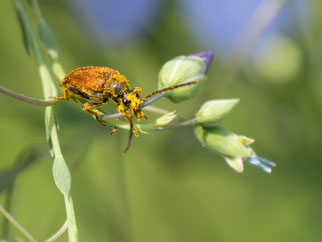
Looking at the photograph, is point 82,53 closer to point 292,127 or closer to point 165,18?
point 165,18

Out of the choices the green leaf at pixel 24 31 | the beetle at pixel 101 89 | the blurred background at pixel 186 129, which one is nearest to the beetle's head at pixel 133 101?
the beetle at pixel 101 89

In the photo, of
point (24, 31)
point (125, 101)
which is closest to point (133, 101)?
point (125, 101)

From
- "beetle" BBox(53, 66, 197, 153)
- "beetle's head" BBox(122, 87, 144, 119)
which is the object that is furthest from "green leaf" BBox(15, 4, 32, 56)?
"beetle's head" BBox(122, 87, 144, 119)

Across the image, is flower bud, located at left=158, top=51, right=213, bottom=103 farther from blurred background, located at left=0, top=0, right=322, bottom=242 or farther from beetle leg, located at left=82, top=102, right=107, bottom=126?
blurred background, located at left=0, top=0, right=322, bottom=242

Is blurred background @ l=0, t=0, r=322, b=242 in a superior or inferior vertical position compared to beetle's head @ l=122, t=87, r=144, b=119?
superior

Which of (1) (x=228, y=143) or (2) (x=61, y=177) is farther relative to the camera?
(1) (x=228, y=143)

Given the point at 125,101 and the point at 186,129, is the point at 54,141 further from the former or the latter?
the point at 186,129

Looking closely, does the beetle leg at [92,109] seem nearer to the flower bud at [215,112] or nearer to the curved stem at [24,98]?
the curved stem at [24,98]
